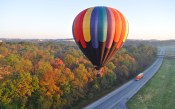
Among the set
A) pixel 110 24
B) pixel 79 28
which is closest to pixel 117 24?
pixel 110 24

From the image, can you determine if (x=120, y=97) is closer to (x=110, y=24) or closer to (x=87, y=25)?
(x=110, y=24)

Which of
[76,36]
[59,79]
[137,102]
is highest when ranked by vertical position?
[76,36]

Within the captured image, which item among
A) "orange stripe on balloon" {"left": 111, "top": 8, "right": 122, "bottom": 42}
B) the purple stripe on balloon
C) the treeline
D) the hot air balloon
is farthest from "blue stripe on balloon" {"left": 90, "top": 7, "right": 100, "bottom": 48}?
the treeline

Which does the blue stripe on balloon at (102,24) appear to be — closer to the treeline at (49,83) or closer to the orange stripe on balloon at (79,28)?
the orange stripe on balloon at (79,28)

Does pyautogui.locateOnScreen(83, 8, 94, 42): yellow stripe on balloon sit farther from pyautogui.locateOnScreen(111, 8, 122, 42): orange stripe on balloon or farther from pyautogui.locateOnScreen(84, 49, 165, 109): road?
pyautogui.locateOnScreen(84, 49, 165, 109): road

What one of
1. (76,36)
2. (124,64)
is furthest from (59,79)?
(124,64)

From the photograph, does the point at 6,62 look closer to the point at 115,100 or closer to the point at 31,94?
the point at 31,94

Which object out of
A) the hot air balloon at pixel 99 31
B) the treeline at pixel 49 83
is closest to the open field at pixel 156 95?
the treeline at pixel 49 83
